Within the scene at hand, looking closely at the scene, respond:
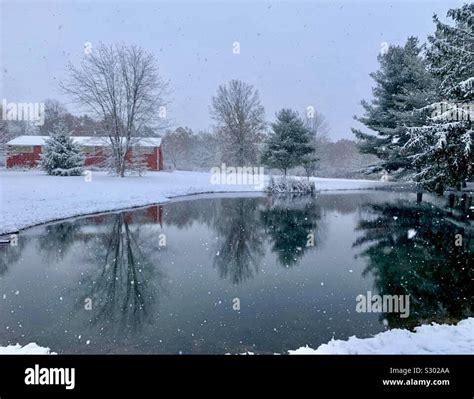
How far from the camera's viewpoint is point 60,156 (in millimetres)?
29688

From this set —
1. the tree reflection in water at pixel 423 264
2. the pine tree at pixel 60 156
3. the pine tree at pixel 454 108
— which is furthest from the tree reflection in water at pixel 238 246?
the pine tree at pixel 60 156

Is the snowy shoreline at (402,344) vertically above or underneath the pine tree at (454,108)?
underneath

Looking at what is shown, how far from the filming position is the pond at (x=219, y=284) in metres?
3.87

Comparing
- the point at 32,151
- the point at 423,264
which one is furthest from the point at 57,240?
the point at 32,151

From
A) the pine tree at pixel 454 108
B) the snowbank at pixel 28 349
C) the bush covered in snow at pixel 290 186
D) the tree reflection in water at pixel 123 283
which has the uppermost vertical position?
the pine tree at pixel 454 108

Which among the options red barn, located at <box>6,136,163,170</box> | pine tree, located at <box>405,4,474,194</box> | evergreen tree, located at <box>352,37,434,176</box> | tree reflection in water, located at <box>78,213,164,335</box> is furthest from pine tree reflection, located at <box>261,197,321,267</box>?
red barn, located at <box>6,136,163,170</box>

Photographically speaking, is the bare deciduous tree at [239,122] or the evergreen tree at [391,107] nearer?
the evergreen tree at [391,107]

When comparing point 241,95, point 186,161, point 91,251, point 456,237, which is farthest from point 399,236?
point 186,161

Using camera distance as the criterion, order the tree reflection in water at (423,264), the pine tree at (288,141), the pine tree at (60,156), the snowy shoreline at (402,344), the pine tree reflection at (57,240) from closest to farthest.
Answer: the snowy shoreline at (402,344), the tree reflection in water at (423,264), the pine tree reflection at (57,240), the pine tree at (60,156), the pine tree at (288,141)

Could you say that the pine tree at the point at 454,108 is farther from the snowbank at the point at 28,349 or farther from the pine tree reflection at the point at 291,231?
the snowbank at the point at 28,349

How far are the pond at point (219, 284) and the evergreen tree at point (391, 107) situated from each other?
61.0 ft

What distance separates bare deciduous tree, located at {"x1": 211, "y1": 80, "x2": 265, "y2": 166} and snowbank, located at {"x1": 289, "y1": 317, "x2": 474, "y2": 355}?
3709 cm
